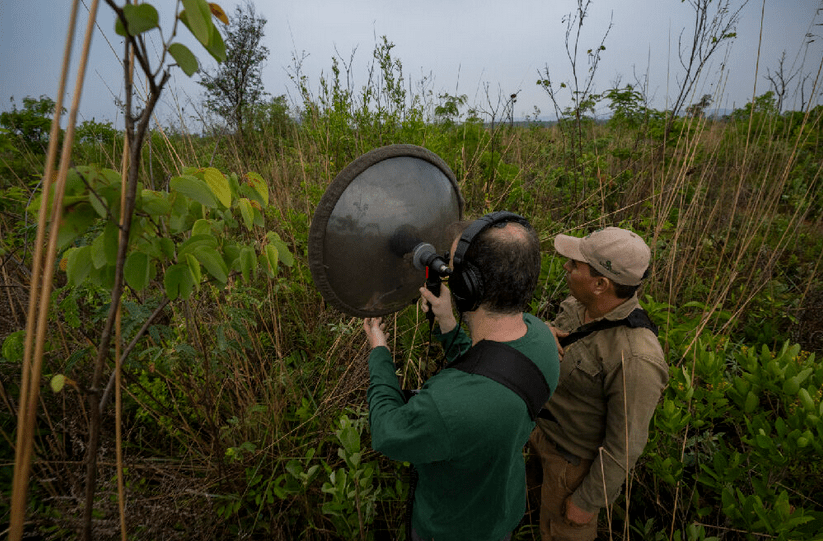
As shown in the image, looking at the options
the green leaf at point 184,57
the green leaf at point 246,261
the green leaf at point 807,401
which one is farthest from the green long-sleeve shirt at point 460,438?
the green leaf at point 807,401

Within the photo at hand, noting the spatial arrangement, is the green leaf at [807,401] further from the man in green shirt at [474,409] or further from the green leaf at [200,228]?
the green leaf at [200,228]

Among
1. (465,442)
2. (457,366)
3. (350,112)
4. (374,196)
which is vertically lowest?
(465,442)

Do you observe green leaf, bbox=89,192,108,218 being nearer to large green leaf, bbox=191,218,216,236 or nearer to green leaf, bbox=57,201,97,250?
green leaf, bbox=57,201,97,250

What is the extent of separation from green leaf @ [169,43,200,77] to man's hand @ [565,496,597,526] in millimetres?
2013

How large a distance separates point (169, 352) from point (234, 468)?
27.2 inches

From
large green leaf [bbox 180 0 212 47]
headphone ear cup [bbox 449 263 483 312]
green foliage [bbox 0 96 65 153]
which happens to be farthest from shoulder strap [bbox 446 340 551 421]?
green foliage [bbox 0 96 65 153]

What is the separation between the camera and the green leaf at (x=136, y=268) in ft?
2.12

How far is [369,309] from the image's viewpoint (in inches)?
49.8

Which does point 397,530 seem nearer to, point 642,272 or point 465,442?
point 465,442

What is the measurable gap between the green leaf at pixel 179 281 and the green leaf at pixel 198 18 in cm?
44

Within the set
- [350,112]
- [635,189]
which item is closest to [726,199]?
[635,189]

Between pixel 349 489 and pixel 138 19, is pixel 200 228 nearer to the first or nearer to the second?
pixel 138 19

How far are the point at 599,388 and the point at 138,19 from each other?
1.77 m

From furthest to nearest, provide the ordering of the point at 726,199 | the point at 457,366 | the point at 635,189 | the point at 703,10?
the point at 726,199, the point at 635,189, the point at 703,10, the point at 457,366
